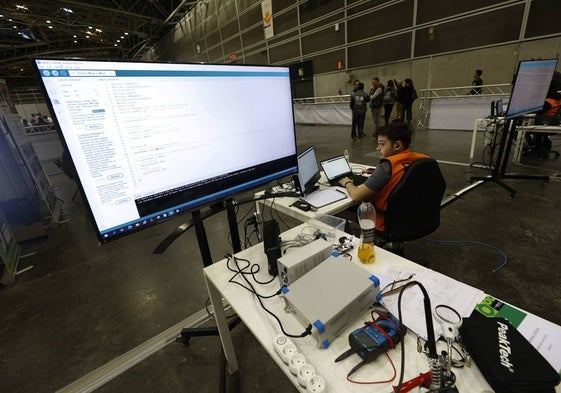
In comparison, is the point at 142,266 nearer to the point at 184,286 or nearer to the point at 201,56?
the point at 184,286

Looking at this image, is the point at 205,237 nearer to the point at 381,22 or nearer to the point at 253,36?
the point at 381,22

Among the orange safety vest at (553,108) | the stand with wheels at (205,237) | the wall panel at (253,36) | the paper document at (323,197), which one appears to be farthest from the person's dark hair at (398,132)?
the wall panel at (253,36)

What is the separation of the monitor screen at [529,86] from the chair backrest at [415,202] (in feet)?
5.98

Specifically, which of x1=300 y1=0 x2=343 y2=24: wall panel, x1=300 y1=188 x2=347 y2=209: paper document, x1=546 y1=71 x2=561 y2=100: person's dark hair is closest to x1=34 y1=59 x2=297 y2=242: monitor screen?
x1=300 y1=188 x2=347 y2=209: paper document

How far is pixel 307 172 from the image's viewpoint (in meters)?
1.80

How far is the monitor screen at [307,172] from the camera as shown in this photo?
1655 mm

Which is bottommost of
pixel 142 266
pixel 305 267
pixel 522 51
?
pixel 142 266

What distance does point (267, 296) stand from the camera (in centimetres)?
89

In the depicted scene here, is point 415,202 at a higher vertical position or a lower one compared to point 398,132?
lower

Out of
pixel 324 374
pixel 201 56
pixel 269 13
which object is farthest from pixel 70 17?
pixel 324 374

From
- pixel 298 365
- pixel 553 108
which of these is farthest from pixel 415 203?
pixel 553 108

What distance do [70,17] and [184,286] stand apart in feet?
45.6

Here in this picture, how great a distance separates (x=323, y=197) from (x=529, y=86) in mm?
2714

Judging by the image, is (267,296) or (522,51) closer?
(267,296)
